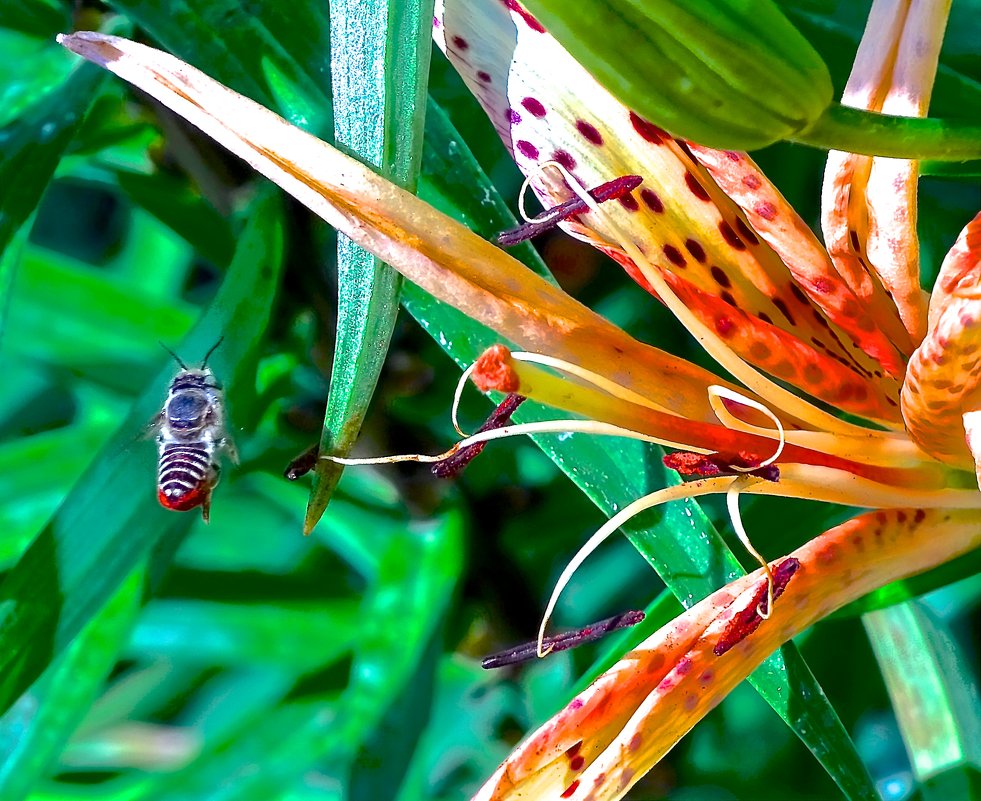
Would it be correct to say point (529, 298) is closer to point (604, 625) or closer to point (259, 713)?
point (604, 625)

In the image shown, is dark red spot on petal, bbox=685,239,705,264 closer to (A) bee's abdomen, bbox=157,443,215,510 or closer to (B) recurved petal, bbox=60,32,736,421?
(B) recurved petal, bbox=60,32,736,421

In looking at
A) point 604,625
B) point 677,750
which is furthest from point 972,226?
point 677,750

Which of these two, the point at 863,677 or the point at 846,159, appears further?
the point at 863,677

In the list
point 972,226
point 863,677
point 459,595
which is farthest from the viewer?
point 863,677

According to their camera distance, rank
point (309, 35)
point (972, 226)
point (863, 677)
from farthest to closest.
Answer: point (863, 677)
point (309, 35)
point (972, 226)

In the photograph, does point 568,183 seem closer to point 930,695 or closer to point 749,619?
point 749,619

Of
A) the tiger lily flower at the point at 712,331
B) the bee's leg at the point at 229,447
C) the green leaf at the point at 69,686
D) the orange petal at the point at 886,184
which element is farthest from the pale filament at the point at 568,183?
the green leaf at the point at 69,686
